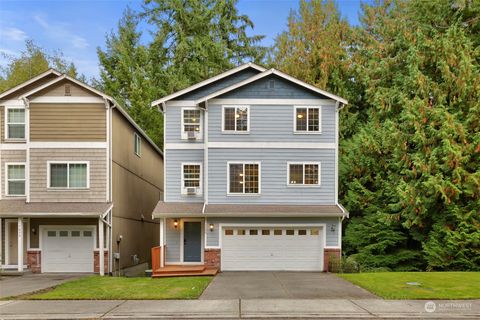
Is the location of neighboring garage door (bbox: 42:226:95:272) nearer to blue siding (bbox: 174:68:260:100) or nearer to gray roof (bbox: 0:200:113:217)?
gray roof (bbox: 0:200:113:217)

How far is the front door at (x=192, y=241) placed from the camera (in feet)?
59.0

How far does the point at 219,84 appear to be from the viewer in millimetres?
19266

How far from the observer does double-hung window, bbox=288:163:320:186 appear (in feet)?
57.9

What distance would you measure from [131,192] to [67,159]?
4.46m

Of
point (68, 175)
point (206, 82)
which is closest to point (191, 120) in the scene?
point (206, 82)

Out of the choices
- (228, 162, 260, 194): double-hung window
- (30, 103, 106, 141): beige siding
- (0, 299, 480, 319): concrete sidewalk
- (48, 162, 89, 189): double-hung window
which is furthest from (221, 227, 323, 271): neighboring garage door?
(30, 103, 106, 141): beige siding

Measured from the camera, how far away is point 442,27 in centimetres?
2161

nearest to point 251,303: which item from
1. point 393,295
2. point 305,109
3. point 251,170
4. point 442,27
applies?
point 393,295

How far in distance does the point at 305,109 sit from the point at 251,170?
12.1ft

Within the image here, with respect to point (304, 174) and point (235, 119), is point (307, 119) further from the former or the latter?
point (235, 119)

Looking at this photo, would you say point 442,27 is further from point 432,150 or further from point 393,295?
point 393,295

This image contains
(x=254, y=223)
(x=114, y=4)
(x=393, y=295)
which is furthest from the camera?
(x=114, y=4)

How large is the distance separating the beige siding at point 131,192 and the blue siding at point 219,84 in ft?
11.7

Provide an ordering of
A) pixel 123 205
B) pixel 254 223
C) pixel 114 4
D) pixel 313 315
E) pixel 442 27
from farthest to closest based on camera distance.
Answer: pixel 114 4
pixel 442 27
pixel 123 205
pixel 254 223
pixel 313 315
